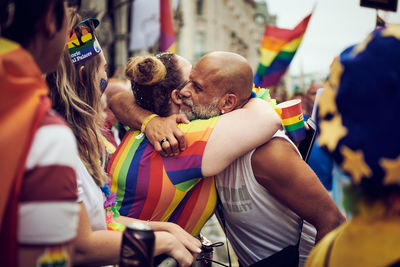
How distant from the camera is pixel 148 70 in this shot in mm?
2102

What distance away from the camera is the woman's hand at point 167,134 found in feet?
6.35

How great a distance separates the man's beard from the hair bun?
23 cm

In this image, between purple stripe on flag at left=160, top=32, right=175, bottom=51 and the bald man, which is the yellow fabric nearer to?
the bald man

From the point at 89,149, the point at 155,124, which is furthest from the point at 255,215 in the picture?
the point at 89,149

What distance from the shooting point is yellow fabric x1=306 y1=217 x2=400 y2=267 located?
3.08ft

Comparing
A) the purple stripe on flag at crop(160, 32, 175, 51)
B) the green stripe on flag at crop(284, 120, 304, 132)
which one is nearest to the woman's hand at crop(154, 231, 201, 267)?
the green stripe on flag at crop(284, 120, 304, 132)

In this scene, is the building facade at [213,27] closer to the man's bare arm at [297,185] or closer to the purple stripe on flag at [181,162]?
the purple stripe on flag at [181,162]

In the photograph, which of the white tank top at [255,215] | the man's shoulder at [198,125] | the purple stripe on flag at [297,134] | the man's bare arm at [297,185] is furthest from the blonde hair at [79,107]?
the purple stripe on flag at [297,134]

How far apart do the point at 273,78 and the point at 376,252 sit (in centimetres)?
453

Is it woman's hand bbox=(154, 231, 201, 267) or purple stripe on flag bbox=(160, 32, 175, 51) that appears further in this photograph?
purple stripe on flag bbox=(160, 32, 175, 51)

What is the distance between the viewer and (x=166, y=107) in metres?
→ 2.31

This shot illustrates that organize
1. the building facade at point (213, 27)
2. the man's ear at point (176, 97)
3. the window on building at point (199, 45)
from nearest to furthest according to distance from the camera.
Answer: the man's ear at point (176, 97), the building facade at point (213, 27), the window on building at point (199, 45)

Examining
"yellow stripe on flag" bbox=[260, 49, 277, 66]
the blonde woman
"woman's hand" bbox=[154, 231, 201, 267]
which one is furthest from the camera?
"yellow stripe on flag" bbox=[260, 49, 277, 66]

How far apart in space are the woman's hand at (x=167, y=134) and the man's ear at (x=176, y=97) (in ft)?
0.42
